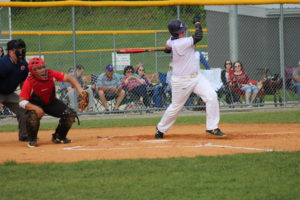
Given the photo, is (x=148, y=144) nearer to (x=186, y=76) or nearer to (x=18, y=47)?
(x=186, y=76)

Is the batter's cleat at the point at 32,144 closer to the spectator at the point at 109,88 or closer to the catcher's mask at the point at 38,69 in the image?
the catcher's mask at the point at 38,69

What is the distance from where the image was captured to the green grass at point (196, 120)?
12406mm

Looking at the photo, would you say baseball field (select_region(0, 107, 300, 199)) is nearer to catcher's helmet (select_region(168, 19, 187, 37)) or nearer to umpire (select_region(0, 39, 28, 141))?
umpire (select_region(0, 39, 28, 141))

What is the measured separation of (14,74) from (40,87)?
660mm

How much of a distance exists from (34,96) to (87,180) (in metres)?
3.46

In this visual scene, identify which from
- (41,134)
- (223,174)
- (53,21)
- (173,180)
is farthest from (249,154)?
(53,21)

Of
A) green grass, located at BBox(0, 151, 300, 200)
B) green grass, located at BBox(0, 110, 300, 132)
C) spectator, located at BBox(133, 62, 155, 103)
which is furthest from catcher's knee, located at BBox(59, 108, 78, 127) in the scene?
spectator, located at BBox(133, 62, 155, 103)

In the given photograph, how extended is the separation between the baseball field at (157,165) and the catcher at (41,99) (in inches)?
11.6

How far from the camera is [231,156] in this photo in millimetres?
7625

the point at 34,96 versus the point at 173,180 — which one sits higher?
the point at 34,96

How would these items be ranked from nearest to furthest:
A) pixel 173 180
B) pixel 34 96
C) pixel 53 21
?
pixel 173 180 → pixel 34 96 → pixel 53 21

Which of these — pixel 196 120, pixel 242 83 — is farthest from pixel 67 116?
pixel 242 83

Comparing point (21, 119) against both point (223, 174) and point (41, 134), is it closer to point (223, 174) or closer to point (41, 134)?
point (41, 134)

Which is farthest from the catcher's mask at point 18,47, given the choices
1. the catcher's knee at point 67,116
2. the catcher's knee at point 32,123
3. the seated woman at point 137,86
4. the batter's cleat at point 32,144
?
the seated woman at point 137,86
